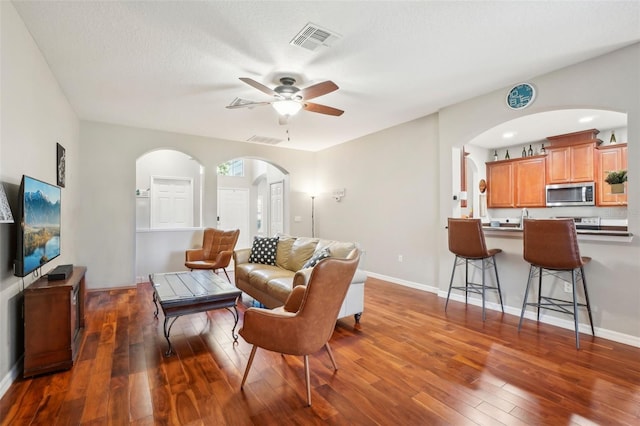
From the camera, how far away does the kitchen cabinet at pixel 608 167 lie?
5.04 m

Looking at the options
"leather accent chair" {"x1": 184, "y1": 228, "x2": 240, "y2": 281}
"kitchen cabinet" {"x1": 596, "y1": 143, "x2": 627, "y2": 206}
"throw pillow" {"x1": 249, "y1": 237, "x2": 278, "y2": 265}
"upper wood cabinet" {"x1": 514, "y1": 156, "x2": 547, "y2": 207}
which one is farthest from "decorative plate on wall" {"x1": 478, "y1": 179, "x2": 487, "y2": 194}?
"leather accent chair" {"x1": 184, "y1": 228, "x2": 240, "y2": 281}

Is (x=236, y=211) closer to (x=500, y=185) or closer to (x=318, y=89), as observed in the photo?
(x=318, y=89)

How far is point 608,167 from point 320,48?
219 inches

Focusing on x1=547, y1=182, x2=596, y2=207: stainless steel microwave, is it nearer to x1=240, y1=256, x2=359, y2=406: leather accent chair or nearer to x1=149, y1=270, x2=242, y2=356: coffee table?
x1=240, y1=256, x2=359, y2=406: leather accent chair

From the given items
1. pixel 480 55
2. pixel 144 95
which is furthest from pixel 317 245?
pixel 144 95

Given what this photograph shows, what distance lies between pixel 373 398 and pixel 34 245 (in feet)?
9.24

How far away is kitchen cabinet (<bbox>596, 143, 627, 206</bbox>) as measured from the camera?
198 inches

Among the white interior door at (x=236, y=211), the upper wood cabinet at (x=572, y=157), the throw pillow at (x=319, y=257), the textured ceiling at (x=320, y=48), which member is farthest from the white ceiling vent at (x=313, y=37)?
the white interior door at (x=236, y=211)

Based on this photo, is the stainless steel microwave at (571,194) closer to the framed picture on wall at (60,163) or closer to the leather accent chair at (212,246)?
the leather accent chair at (212,246)

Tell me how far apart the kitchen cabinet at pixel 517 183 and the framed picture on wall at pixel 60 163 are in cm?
770

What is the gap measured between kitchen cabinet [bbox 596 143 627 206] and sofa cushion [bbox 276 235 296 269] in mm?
5388

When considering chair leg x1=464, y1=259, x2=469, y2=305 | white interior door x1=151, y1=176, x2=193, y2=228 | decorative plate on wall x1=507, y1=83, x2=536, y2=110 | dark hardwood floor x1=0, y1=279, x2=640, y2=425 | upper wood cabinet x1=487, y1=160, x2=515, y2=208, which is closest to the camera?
dark hardwood floor x1=0, y1=279, x2=640, y2=425

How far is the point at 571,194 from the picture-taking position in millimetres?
5574

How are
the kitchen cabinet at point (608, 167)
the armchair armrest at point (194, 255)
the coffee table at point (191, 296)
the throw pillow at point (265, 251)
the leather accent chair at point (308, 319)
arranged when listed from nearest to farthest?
the leather accent chair at point (308, 319)
the coffee table at point (191, 296)
the throw pillow at point (265, 251)
the kitchen cabinet at point (608, 167)
the armchair armrest at point (194, 255)
